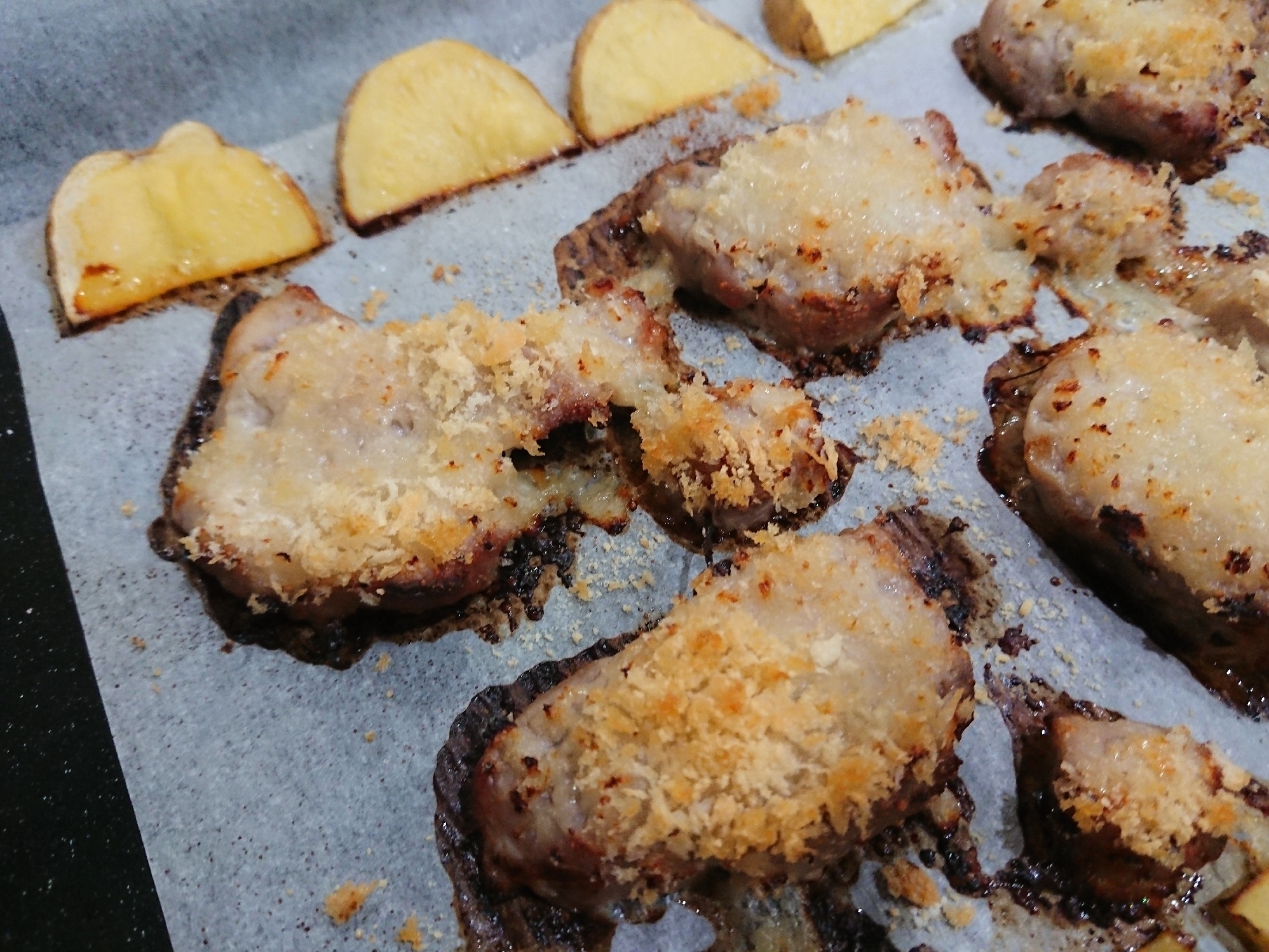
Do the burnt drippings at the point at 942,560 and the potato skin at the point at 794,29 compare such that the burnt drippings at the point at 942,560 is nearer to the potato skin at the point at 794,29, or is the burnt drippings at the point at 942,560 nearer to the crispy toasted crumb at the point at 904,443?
the crispy toasted crumb at the point at 904,443

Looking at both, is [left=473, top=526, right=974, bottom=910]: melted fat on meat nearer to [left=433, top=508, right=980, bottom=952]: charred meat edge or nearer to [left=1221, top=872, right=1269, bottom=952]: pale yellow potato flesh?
[left=433, top=508, right=980, bottom=952]: charred meat edge

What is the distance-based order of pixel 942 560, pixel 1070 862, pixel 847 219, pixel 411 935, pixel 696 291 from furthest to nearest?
pixel 696 291 < pixel 847 219 < pixel 942 560 < pixel 1070 862 < pixel 411 935

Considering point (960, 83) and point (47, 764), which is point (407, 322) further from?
point (960, 83)

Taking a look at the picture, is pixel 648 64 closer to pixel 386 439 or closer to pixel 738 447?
pixel 738 447

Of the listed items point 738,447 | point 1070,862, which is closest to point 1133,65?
point 738,447

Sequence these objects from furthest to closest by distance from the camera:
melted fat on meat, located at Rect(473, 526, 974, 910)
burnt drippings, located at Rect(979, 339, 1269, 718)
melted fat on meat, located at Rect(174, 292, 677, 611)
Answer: burnt drippings, located at Rect(979, 339, 1269, 718) < melted fat on meat, located at Rect(174, 292, 677, 611) < melted fat on meat, located at Rect(473, 526, 974, 910)

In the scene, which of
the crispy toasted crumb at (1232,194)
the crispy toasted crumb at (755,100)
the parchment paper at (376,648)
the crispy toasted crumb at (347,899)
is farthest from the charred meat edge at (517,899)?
the crispy toasted crumb at (1232,194)

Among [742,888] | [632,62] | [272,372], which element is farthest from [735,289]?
[742,888]

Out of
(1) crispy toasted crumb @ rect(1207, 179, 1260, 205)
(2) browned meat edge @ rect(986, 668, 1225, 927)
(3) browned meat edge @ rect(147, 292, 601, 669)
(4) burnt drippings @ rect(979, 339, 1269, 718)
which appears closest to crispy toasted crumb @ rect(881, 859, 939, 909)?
(2) browned meat edge @ rect(986, 668, 1225, 927)
